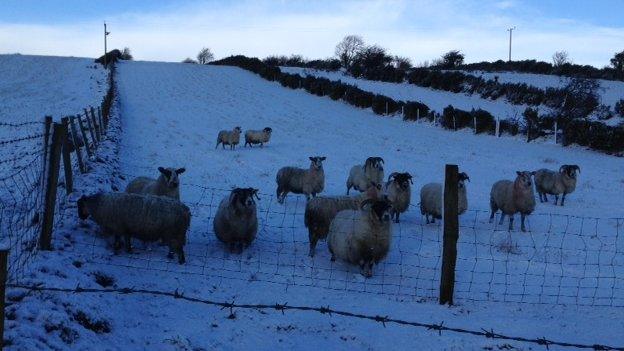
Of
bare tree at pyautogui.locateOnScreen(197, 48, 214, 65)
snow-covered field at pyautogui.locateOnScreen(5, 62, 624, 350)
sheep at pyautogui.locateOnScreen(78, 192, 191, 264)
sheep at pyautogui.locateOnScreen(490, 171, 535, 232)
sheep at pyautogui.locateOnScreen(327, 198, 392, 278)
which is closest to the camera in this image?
snow-covered field at pyautogui.locateOnScreen(5, 62, 624, 350)

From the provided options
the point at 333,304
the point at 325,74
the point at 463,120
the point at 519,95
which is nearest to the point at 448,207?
the point at 333,304

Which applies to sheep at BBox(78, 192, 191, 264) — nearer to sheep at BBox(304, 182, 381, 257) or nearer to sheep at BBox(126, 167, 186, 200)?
sheep at BBox(126, 167, 186, 200)

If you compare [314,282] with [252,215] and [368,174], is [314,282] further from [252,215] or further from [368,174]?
[368,174]

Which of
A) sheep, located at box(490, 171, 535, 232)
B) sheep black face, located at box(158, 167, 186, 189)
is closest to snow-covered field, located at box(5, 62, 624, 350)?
sheep, located at box(490, 171, 535, 232)

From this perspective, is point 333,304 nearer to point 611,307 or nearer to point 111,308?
point 111,308

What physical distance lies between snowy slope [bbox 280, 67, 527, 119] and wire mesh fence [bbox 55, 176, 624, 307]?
2238 centimetres

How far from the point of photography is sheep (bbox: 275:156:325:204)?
45.3 feet

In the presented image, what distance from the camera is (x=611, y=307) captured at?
283 inches

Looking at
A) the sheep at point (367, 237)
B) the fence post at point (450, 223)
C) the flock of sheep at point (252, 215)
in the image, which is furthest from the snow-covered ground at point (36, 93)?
the fence post at point (450, 223)

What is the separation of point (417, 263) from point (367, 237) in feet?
3.84

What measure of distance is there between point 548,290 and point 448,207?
241 cm

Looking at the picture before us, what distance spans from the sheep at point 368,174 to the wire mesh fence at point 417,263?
313cm

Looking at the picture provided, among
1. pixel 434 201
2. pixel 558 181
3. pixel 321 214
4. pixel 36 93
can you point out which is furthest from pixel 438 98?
pixel 321 214

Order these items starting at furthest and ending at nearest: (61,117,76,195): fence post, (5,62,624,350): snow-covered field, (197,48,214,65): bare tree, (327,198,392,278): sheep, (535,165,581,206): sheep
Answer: (197,48,214,65): bare tree → (535,165,581,206): sheep → (61,117,76,195): fence post → (327,198,392,278): sheep → (5,62,624,350): snow-covered field
